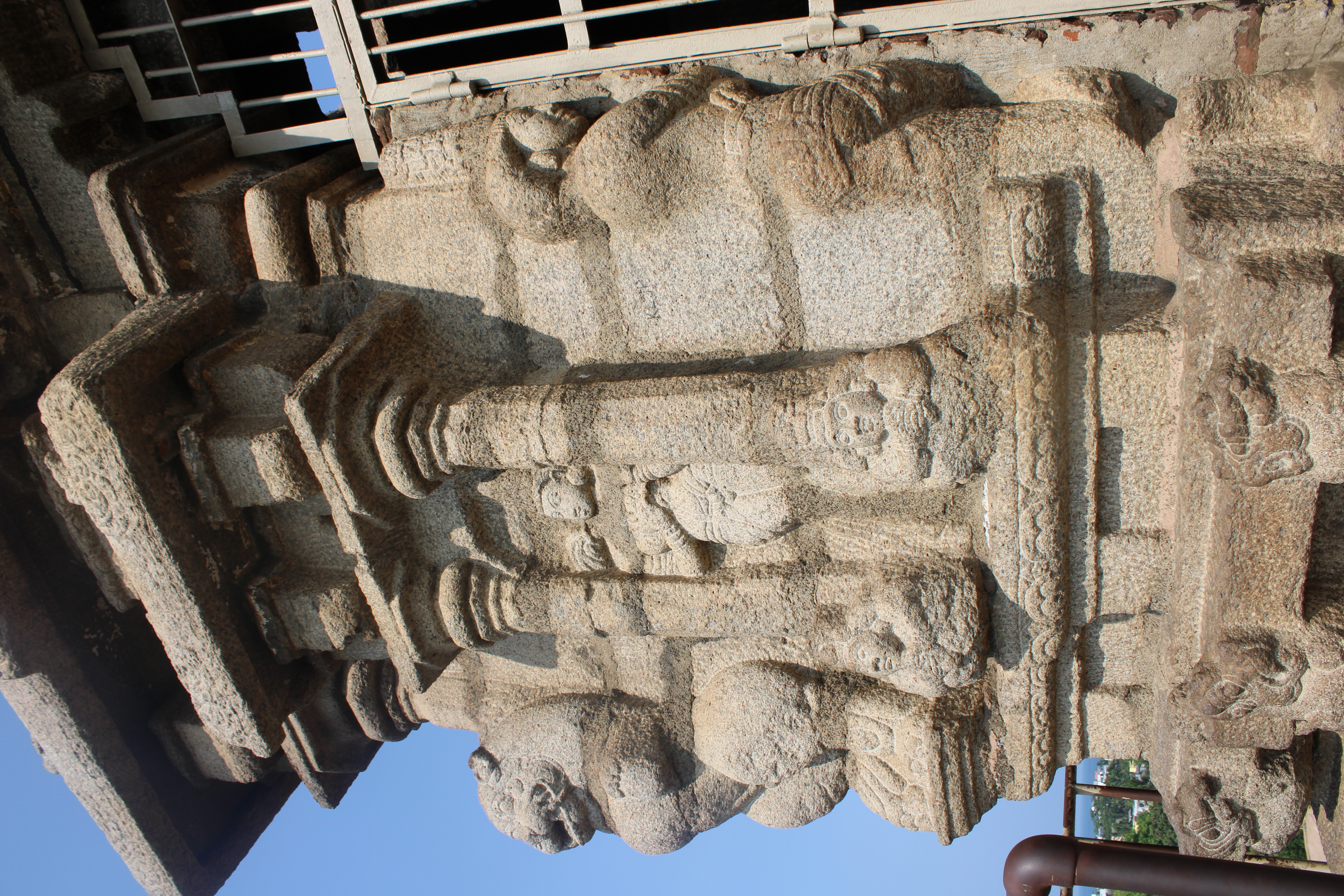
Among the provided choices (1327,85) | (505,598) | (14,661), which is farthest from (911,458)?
(14,661)

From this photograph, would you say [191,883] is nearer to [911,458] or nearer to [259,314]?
[259,314]

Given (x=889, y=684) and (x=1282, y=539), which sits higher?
(x=1282, y=539)

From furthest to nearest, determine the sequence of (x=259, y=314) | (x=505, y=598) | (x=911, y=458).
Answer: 1. (x=259, y=314)
2. (x=505, y=598)
3. (x=911, y=458)

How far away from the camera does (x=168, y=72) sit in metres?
3.51

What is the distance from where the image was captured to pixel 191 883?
369 centimetres

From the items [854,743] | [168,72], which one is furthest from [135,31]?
[854,743]

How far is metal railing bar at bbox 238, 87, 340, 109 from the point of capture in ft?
11.2

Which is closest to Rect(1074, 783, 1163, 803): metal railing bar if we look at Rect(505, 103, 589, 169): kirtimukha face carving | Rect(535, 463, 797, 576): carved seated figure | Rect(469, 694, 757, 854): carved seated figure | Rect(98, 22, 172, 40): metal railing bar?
Rect(469, 694, 757, 854): carved seated figure

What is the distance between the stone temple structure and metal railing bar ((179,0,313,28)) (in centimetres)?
45

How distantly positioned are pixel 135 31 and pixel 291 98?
678 mm

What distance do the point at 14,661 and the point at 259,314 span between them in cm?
164

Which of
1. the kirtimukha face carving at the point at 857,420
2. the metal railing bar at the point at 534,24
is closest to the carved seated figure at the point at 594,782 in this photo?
the kirtimukha face carving at the point at 857,420

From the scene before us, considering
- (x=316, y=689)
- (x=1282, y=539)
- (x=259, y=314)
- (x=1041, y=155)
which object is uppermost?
(x=1041, y=155)

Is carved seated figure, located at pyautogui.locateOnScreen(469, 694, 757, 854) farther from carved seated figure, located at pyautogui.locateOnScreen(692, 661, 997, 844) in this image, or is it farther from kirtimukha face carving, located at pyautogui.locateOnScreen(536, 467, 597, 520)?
kirtimukha face carving, located at pyautogui.locateOnScreen(536, 467, 597, 520)
